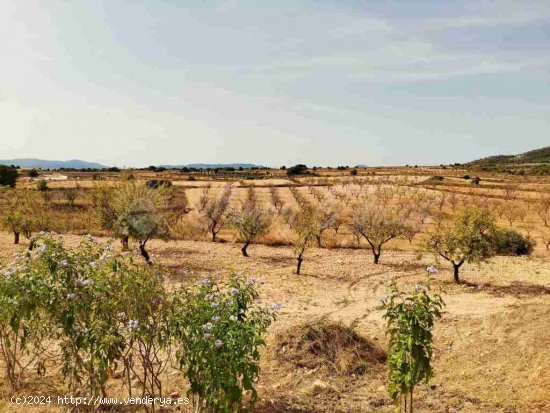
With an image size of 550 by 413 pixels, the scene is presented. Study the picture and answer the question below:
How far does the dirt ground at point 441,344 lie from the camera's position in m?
11.4

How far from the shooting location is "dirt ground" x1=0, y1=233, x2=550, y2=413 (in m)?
11.4

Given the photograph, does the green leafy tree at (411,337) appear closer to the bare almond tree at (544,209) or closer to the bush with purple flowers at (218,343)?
the bush with purple flowers at (218,343)

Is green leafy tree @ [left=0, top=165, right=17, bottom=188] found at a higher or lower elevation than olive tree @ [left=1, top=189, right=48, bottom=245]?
higher

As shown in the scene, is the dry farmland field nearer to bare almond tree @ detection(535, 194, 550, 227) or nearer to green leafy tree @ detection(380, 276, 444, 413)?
green leafy tree @ detection(380, 276, 444, 413)

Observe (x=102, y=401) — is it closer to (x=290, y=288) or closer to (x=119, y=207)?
(x=290, y=288)

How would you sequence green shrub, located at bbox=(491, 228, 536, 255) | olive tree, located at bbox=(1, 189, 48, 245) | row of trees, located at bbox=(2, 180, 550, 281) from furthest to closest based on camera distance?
green shrub, located at bbox=(491, 228, 536, 255) < olive tree, located at bbox=(1, 189, 48, 245) < row of trees, located at bbox=(2, 180, 550, 281)

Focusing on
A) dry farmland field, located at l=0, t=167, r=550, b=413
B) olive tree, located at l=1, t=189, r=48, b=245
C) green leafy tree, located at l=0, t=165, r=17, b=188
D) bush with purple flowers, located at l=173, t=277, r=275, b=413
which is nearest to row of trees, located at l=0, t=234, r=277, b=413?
bush with purple flowers, located at l=173, t=277, r=275, b=413

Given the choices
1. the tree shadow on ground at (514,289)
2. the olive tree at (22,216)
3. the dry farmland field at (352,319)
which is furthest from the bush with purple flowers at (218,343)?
the olive tree at (22,216)

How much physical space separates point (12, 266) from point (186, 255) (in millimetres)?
28442

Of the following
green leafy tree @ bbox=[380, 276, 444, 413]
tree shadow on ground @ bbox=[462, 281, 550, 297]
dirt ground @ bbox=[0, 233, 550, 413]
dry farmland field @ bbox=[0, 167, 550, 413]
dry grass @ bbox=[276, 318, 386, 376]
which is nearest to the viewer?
green leafy tree @ bbox=[380, 276, 444, 413]

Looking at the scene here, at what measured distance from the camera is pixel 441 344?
51.6ft

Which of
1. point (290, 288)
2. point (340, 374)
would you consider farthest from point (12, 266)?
point (290, 288)

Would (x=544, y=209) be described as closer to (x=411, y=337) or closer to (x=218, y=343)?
(x=411, y=337)

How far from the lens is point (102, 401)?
10266 mm
